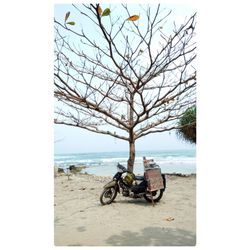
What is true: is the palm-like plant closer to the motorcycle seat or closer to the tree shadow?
the motorcycle seat

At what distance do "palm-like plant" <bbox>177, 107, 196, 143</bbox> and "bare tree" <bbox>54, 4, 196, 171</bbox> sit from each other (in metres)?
0.05

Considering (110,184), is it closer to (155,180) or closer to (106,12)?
(155,180)

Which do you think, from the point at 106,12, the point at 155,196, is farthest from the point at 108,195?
the point at 106,12

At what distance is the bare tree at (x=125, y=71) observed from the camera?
236 centimetres

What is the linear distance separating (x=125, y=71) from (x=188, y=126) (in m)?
0.59

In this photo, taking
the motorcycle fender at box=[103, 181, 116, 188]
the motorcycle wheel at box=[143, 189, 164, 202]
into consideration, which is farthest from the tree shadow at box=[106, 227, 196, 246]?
the motorcycle fender at box=[103, 181, 116, 188]

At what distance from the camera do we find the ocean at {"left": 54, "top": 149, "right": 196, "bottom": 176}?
7.46 feet
